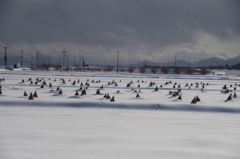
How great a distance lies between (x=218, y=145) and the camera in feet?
9.23

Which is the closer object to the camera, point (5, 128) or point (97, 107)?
point (5, 128)

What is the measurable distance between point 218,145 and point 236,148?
0.22 metres

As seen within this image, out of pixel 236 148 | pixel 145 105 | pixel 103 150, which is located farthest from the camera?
pixel 145 105

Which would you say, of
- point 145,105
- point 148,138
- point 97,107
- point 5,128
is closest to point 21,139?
point 5,128

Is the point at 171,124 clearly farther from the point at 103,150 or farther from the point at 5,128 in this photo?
the point at 5,128

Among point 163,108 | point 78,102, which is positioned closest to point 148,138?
point 163,108

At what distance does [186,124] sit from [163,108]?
216 cm

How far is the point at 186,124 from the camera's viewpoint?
411 cm

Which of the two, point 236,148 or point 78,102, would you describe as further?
point 78,102

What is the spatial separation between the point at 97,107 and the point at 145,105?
1480 mm

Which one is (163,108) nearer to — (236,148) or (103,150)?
(236,148)

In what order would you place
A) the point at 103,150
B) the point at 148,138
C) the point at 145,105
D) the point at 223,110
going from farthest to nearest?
the point at 145,105 < the point at 223,110 < the point at 148,138 < the point at 103,150

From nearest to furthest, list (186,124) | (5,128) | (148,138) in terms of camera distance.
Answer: (148,138)
(5,128)
(186,124)

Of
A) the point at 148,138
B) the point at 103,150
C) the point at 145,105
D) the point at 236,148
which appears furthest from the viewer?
the point at 145,105
